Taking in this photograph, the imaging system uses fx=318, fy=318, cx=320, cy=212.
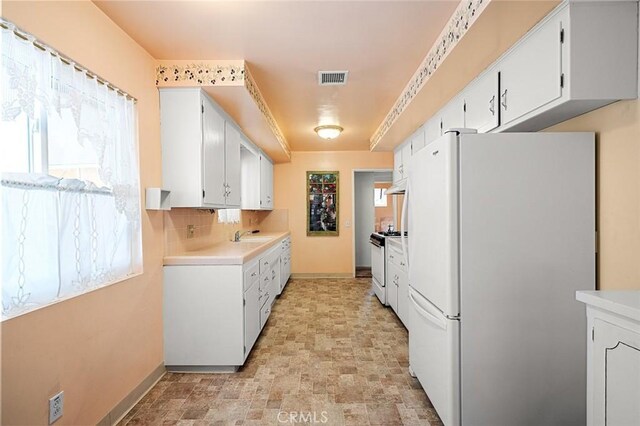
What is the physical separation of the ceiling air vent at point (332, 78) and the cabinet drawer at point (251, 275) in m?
1.82

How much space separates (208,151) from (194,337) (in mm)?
1559

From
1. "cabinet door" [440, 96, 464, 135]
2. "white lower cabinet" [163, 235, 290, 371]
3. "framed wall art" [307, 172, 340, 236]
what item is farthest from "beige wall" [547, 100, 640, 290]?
"framed wall art" [307, 172, 340, 236]

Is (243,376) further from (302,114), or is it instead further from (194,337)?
(302,114)

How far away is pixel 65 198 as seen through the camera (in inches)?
62.2

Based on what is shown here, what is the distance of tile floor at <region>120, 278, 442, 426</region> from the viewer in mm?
2039

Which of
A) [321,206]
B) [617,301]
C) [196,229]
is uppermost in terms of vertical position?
[321,206]

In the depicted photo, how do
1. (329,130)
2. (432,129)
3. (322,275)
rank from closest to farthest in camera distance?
(432,129) < (329,130) < (322,275)

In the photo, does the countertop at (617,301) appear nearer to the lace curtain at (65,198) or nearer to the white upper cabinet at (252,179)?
the lace curtain at (65,198)

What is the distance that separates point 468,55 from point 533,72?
0.46m

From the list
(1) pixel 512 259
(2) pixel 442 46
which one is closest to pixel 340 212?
(2) pixel 442 46

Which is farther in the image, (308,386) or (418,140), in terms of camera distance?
(418,140)

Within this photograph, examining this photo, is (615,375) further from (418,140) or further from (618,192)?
(418,140)

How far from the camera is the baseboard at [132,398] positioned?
6.37ft

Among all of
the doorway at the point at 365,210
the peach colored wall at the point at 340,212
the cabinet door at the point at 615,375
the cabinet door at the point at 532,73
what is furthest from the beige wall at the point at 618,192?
the doorway at the point at 365,210
